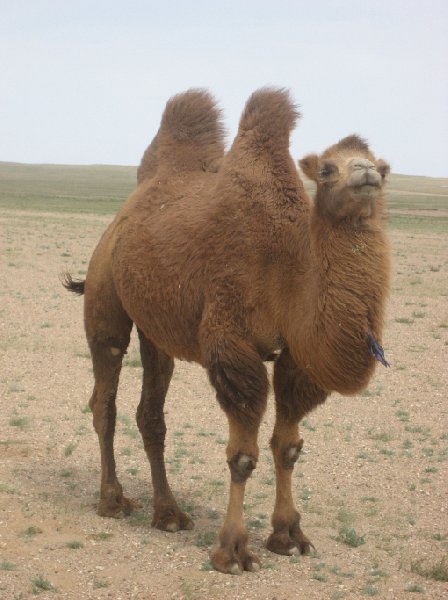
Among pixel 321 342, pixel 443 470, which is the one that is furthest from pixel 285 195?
pixel 443 470

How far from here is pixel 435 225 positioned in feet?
164

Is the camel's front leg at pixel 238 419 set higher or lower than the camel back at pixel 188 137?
lower

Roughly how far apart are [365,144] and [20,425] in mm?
4855

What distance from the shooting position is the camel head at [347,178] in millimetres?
4758

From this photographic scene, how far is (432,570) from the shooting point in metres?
5.36

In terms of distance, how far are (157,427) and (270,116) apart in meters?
2.52

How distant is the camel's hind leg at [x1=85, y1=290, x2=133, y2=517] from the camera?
6.73 m

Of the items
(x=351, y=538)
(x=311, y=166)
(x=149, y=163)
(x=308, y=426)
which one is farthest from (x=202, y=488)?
(x=311, y=166)

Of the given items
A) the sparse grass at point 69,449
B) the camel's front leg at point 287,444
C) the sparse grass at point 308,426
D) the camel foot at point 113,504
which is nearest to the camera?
the camel's front leg at point 287,444

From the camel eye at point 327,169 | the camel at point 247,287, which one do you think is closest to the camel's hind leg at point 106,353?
the camel at point 247,287

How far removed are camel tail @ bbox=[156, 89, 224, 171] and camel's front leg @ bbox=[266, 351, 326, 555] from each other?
74.0 inches

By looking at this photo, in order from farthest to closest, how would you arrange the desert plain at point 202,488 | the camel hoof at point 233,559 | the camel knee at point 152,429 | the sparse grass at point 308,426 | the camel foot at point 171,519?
the sparse grass at point 308,426, the camel knee at point 152,429, the camel foot at point 171,519, the camel hoof at point 233,559, the desert plain at point 202,488

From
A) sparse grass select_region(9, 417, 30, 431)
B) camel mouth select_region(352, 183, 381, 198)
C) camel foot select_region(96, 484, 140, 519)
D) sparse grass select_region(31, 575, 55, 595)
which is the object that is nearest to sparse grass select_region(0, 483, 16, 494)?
camel foot select_region(96, 484, 140, 519)

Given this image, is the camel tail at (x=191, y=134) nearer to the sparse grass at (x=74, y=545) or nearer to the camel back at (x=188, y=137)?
the camel back at (x=188, y=137)
